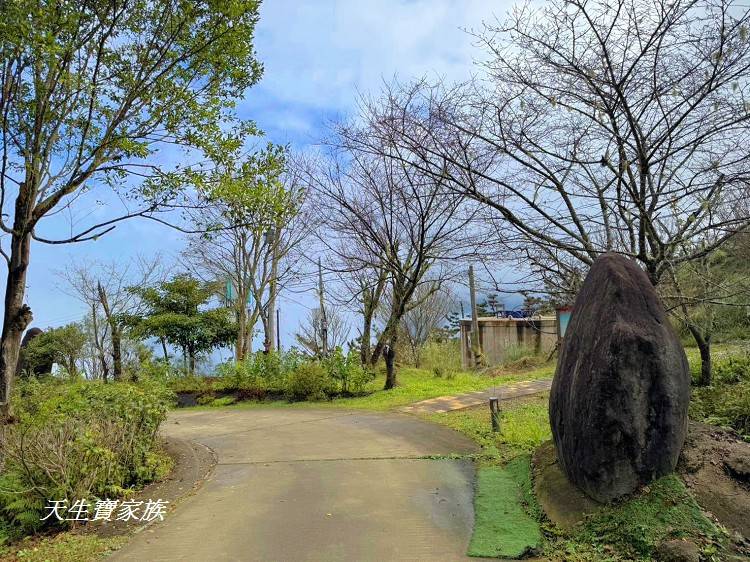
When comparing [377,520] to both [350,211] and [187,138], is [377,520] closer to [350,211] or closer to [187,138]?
[187,138]

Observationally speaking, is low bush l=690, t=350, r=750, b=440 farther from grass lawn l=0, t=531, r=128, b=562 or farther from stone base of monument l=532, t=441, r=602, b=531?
grass lawn l=0, t=531, r=128, b=562

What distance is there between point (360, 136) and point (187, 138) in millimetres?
2401

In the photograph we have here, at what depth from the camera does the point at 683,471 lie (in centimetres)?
441

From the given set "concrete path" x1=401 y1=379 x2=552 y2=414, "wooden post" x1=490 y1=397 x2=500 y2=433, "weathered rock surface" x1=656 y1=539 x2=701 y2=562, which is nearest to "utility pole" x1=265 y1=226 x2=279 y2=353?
"concrete path" x1=401 y1=379 x2=552 y2=414

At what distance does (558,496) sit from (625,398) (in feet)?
3.62

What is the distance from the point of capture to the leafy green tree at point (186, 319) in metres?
19.3

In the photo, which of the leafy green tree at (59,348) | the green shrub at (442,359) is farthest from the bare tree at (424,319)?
the leafy green tree at (59,348)

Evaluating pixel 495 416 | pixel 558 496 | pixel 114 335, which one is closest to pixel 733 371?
pixel 495 416

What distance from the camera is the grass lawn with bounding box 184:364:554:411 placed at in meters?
12.5

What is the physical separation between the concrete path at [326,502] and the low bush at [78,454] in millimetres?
769

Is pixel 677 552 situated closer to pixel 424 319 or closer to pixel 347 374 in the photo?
pixel 347 374

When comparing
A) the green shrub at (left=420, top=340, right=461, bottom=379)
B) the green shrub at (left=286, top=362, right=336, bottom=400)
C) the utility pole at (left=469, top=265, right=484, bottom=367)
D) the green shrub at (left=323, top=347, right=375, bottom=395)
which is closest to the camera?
the green shrub at (left=286, top=362, right=336, bottom=400)

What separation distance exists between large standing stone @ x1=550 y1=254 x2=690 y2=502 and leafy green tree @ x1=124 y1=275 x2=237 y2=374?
649 inches

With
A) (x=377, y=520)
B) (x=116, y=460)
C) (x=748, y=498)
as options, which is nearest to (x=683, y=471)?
(x=748, y=498)
